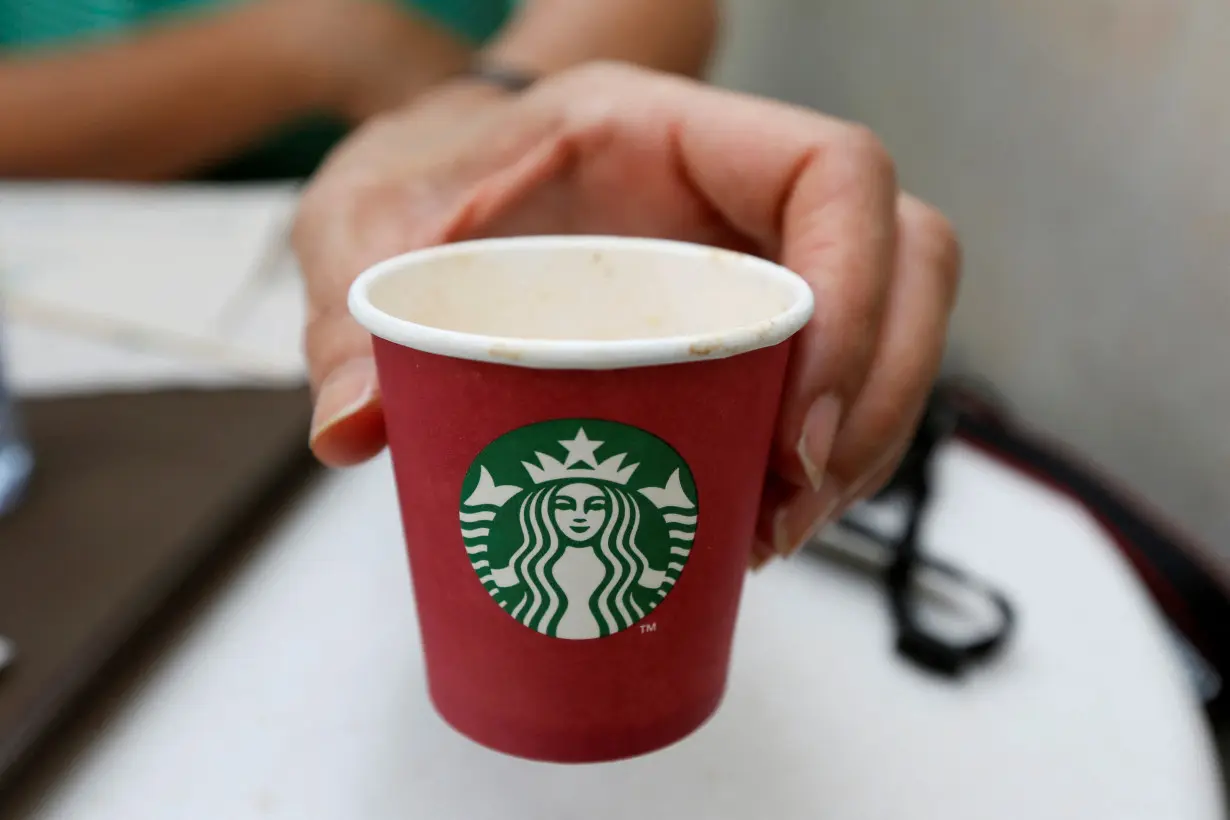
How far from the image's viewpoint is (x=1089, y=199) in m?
0.93

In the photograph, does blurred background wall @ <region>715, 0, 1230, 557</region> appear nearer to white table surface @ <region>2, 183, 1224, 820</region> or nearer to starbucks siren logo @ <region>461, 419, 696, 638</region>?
white table surface @ <region>2, 183, 1224, 820</region>

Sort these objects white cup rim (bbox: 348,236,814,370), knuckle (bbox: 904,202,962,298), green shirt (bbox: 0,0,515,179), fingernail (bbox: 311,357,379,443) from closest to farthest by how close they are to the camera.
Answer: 1. white cup rim (bbox: 348,236,814,370)
2. fingernail (bbox: 311,357,379,443)
3. knuckle (bbox: 904,202,962,298)
4. green shirt (bbox: 0,0,515,179)

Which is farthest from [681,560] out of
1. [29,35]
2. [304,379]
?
[29,35]

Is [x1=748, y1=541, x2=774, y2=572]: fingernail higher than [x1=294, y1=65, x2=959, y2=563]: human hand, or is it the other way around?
[x1=294, y1=65, x2=959, y2=563]: human hand

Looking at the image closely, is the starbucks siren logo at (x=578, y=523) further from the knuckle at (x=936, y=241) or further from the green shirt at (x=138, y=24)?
the green shirt at (x=138, y=24)

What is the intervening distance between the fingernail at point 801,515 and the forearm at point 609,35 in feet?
1.86

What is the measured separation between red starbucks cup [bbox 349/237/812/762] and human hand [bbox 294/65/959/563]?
1.9 inches

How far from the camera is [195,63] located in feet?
3.97

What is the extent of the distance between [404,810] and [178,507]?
27cm

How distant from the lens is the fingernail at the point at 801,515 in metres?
0.45

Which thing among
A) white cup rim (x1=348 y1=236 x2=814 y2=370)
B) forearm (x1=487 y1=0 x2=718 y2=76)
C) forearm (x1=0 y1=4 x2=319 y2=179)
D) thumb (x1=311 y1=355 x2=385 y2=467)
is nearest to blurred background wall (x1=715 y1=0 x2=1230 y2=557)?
forearm (x1=487 y1=0 x2=718 y2=76)

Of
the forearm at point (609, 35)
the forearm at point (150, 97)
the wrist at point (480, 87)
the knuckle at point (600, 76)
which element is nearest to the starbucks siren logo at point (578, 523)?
the knuckle at point (600, 76)

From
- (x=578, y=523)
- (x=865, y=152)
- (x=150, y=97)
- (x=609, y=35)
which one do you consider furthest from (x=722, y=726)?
(x=150, y=97)

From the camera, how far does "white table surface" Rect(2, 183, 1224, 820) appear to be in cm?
42
